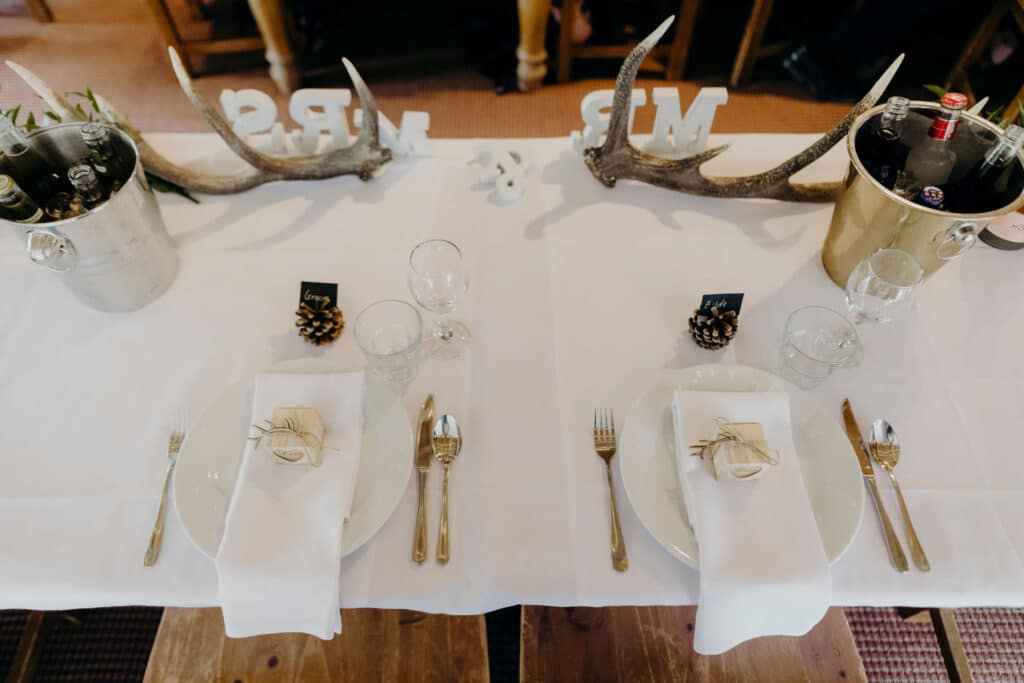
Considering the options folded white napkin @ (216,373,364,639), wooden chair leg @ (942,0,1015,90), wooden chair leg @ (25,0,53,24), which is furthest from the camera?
wooden chair leg @ (25,0,53,24)

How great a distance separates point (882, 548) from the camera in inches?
32.6

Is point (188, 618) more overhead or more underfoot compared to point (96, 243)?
more underfoot

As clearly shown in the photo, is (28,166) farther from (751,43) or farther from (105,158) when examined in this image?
(751,43)

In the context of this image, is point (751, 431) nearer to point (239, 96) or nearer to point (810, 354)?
point (810, 354)

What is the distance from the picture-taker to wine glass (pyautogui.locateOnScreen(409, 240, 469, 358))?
0.99m

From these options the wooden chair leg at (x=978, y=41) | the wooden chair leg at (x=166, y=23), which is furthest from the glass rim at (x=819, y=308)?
the wooden chair leg at (x=166, y=23)

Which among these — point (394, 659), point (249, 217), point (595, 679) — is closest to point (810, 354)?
point (595, 679)

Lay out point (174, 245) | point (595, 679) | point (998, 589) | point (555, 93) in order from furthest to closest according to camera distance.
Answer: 1. point (555, 93)
2. point (174, 245)
3. point (595, 679)
4. point (998, 589)

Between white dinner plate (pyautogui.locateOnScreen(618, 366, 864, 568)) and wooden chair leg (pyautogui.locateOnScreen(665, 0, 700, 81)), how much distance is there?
1843 millimetres

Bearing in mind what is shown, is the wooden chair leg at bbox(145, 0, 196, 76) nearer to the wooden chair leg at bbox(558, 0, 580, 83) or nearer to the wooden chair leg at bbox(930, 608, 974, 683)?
the wooden chair leg at bbox(558, 0, 580, 83)

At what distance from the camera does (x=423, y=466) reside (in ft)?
2.87

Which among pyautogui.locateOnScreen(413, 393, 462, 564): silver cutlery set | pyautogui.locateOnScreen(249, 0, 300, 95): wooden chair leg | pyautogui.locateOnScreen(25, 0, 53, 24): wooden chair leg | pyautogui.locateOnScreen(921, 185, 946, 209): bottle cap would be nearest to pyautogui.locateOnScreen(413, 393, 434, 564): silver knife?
pyautogui.locateOnScreen(413, 393, 462, 564): silver cutlery set

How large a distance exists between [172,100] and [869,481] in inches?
108

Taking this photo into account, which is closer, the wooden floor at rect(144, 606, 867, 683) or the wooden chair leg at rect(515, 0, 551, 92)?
the wooden floor at rect(144, 606, 867, 683)
